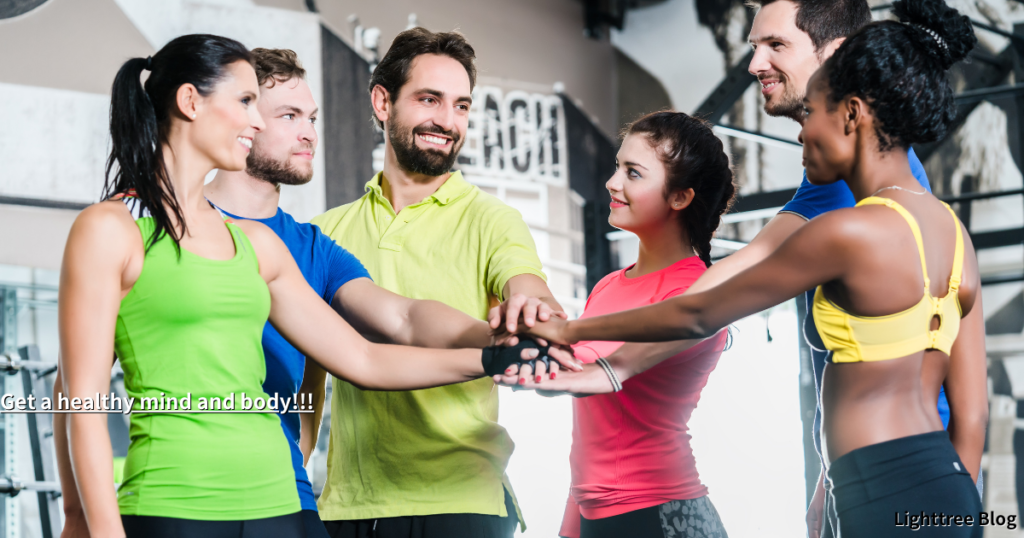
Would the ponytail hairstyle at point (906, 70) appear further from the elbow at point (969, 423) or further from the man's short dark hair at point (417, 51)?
the man's short dark hair at point (417, 51)

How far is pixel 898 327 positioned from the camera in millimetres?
1232

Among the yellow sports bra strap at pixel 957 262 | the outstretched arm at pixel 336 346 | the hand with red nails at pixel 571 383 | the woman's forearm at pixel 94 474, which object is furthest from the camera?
the hand with red nails at pixel 571 383

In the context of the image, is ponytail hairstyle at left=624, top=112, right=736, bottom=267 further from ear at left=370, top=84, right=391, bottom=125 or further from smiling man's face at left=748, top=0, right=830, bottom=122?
ear at left=370, top=84, right=391, bottom=125

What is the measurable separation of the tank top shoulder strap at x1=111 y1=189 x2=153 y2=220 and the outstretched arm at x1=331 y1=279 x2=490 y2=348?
54 cm

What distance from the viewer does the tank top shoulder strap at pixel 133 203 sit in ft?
4.23

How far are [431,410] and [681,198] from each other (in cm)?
76

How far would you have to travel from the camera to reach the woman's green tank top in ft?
3.92

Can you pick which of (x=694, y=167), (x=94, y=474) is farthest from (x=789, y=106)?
(x=94, y=474)

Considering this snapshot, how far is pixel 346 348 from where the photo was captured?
1575 millimetres

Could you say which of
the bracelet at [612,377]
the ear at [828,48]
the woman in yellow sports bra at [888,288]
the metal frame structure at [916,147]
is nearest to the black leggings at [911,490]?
the woman in yellow sports bra at [888,288]

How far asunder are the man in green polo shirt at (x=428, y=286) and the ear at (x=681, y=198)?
36 cm

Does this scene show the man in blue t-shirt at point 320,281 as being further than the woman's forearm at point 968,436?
Yes

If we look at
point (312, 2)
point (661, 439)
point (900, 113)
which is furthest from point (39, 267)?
point (900, 113)

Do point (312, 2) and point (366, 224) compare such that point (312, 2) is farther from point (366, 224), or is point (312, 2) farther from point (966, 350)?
point (966, 350)
